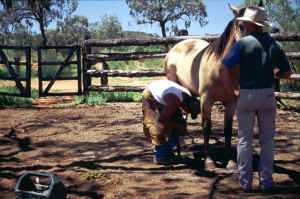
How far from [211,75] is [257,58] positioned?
94 cm

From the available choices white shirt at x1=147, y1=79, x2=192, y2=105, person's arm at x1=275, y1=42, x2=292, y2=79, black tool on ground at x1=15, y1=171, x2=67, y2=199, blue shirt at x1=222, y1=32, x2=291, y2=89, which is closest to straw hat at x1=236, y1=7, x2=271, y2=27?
blue shirt at x1=222, y1=32, x2=291, y2=89

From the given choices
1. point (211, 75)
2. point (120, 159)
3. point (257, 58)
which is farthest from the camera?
point (120, 159)

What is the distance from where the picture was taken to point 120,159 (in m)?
4.05

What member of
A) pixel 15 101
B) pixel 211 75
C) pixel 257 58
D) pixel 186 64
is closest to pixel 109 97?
pixel 15 101

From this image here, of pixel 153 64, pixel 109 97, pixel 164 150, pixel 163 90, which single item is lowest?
pixel 164 150

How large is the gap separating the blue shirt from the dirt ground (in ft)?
3.58

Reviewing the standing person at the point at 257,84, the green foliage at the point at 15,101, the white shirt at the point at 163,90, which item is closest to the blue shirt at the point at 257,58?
the standing person at the point at 257,84

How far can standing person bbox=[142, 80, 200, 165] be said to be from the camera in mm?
3295

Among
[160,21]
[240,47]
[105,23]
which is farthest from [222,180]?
[105,23]

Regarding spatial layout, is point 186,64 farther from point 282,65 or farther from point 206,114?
point 282,65

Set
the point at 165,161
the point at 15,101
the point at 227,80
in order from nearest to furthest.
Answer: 1. the point at 227,80
2. the point at 165,161
3. the point at 15,101

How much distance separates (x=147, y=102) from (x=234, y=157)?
4.48 ft

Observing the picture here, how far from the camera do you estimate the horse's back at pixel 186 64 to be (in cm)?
424

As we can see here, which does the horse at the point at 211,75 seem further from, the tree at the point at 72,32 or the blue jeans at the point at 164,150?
the tree at the point at 72,32
